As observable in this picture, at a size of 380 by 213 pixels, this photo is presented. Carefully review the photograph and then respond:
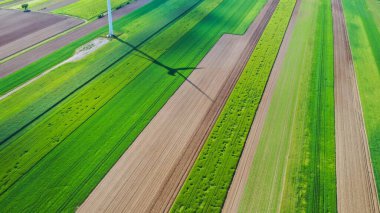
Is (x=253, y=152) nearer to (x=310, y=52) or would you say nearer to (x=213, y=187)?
(x=213, y=187)

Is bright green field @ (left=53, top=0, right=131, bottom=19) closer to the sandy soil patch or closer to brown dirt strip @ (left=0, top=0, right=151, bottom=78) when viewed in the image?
brown dirt strip @ (left=0, top=0, right=151, bottom=78)

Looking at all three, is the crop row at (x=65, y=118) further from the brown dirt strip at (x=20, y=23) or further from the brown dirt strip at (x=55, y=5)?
the brown dirt strip at (x=55, y=5)

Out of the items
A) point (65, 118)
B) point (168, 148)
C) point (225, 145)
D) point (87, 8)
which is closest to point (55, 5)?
point (87, 8)

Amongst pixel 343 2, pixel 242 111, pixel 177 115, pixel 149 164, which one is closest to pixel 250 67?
pixel 242 111

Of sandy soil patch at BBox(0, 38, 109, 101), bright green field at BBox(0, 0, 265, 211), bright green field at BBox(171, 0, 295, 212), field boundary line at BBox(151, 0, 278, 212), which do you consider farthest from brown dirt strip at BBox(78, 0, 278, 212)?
sandy soil patch at BBox(0, 38, 109, 101)

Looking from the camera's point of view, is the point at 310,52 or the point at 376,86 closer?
the point at 376,86

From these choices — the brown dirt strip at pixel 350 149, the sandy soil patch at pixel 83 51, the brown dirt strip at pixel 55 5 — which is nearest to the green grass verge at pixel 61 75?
the sandy soil patch at pixel 83 51
